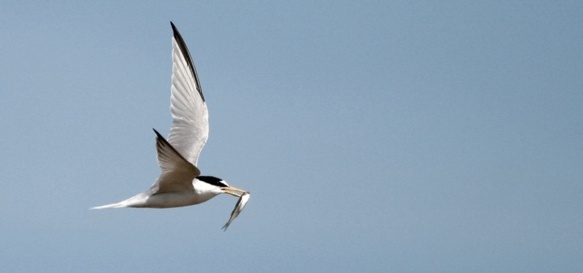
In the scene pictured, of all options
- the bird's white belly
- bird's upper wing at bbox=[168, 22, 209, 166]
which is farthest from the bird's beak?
bird's upper wing at bbox=[168, 22, 209, 166]

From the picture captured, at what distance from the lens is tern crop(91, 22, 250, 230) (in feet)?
42.7

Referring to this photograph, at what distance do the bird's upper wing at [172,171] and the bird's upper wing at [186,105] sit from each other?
191 cm

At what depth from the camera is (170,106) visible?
1593 cm

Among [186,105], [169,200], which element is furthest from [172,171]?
[186,105]

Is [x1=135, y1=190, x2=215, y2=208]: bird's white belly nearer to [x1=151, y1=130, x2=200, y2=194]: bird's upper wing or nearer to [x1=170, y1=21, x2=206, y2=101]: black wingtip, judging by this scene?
[x1=151, y1=130, x2=200, y2=194]: bird's upper wing

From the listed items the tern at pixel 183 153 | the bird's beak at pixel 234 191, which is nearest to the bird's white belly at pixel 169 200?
the tern at pixel 183 153

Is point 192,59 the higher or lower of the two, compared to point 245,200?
higher

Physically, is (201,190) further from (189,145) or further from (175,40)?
(175,40)

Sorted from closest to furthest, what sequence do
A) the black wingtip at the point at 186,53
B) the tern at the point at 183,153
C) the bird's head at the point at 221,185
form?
the tern at the point at 183,153 → the bird's head at the point at 221,185 → the black wingtip at the point at 186,53

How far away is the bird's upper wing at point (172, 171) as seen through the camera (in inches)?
484

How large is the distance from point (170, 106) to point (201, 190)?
7.97 feet

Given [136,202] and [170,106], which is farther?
[170,106]

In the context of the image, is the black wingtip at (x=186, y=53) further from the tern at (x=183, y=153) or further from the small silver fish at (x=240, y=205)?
the small silver fish at (x=240, y=205)

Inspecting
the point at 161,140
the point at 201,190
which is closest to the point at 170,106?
the point at 201,190
